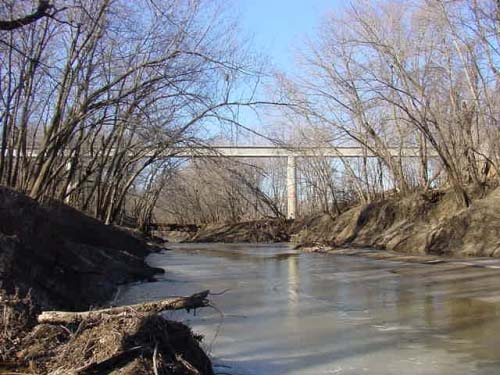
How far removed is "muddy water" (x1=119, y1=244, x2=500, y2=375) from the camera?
575cm

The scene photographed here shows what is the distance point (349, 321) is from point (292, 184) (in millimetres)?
38963

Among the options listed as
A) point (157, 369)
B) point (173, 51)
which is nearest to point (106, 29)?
point (173, 51)

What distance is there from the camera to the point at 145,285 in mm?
12328

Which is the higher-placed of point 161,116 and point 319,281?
point 161,116

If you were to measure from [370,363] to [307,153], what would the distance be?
29644 mm

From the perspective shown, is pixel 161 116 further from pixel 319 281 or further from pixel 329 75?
pixel 329 75

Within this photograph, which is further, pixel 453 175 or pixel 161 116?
pixel 453 175

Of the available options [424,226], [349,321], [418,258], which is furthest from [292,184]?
[349,321]

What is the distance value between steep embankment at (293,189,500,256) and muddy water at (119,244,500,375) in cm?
603

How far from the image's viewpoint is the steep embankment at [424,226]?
2000cm

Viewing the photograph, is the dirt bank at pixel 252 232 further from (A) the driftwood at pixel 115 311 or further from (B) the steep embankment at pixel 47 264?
(A) the driftwood at pixel 115 311

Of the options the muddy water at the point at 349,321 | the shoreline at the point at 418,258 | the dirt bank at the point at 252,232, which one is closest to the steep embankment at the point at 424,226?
the shoreline at the point at 418,258

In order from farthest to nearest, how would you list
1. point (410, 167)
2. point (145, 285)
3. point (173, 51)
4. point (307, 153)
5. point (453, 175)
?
point (307, 153) → point (410, 167) → point (453, 175) → point (173, 51) → point (145, 285)

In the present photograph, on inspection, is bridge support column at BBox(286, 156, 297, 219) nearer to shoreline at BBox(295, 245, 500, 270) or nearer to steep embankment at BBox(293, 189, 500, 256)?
steep embankment at BBox(293, 189, 500, 256)
